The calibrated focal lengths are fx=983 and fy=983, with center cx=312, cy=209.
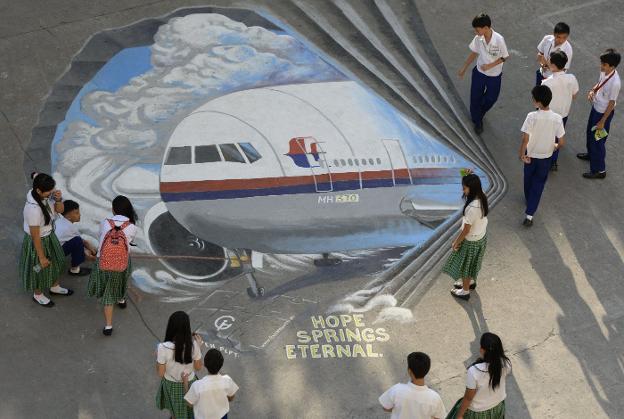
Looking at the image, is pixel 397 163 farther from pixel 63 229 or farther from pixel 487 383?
pixel 487 383

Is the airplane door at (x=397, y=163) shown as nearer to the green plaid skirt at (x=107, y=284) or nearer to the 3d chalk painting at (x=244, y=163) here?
the 3d chalk painting at (x=244, y=163)

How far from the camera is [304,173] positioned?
9.33 m

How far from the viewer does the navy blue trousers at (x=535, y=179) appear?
884 cm

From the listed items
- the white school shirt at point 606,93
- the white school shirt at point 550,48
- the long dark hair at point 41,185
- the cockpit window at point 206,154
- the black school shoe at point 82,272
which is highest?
the long dark hair at point 41,185

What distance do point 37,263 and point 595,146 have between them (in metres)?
5.30

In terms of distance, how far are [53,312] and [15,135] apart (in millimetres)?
2432

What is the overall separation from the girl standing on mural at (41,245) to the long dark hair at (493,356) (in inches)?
136

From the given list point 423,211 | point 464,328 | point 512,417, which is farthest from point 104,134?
point 512,417

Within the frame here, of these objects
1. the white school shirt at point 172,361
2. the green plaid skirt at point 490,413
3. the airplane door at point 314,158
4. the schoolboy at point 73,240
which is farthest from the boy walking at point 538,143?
the schoolboy at point 73,240

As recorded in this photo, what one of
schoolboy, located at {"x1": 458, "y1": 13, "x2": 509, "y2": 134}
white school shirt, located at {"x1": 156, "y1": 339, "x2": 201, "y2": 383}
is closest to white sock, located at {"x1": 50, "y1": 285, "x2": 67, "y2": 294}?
white school shirt, located at {"x1": 156, "y1": 339, "x2": 201, "y2": 383}

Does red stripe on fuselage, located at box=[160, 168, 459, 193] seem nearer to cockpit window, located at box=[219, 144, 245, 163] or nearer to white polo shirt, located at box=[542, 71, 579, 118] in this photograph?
cockpit window, located at box=[219, 144, 245, 163]

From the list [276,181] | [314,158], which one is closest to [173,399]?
[276,181]

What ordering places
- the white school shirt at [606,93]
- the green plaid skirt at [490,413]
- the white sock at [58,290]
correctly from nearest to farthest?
the green plaid skirt at [490,413] < the white sock at [58,290] < the white school shirt at [606,93]

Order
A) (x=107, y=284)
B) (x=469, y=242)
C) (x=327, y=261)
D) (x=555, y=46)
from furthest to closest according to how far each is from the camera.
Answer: (x=555, y=46)
(x=327, y=261)
(x=469, y=242)
(x=107, y=284)
